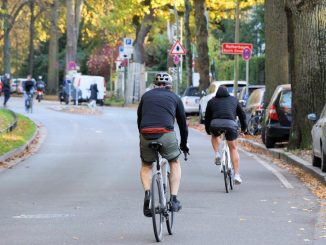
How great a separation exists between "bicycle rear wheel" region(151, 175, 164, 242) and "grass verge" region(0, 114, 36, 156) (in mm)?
11832

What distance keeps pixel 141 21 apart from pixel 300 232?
4906cm

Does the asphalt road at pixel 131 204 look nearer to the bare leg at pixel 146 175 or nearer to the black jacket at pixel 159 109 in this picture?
the bare leg at pixel 146 175

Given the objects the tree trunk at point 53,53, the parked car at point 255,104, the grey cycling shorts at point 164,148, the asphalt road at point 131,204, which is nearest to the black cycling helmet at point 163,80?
the grey cycling shorts at point 164,148

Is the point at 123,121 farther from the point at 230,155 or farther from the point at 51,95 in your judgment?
the point at 51,95

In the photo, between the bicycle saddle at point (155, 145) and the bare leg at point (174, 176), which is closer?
the bicycle saddle at point (155, 145)

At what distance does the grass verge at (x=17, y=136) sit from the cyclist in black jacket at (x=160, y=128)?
1147 centimetres

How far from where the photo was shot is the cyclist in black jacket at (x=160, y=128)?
975 centimetres

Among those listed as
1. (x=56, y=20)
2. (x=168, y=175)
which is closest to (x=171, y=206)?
(x=168, y=175)

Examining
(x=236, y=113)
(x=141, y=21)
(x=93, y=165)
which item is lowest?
(x=93, y=165)

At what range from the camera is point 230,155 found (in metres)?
14.8

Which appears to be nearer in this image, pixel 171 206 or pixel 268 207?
pixel 171 206

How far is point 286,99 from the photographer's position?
23.4 m

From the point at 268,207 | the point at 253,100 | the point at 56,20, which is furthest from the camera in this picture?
the point at 56,20

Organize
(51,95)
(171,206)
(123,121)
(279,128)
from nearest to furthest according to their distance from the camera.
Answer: (171,206)
(279,128)
(123,121)
(51,95)
